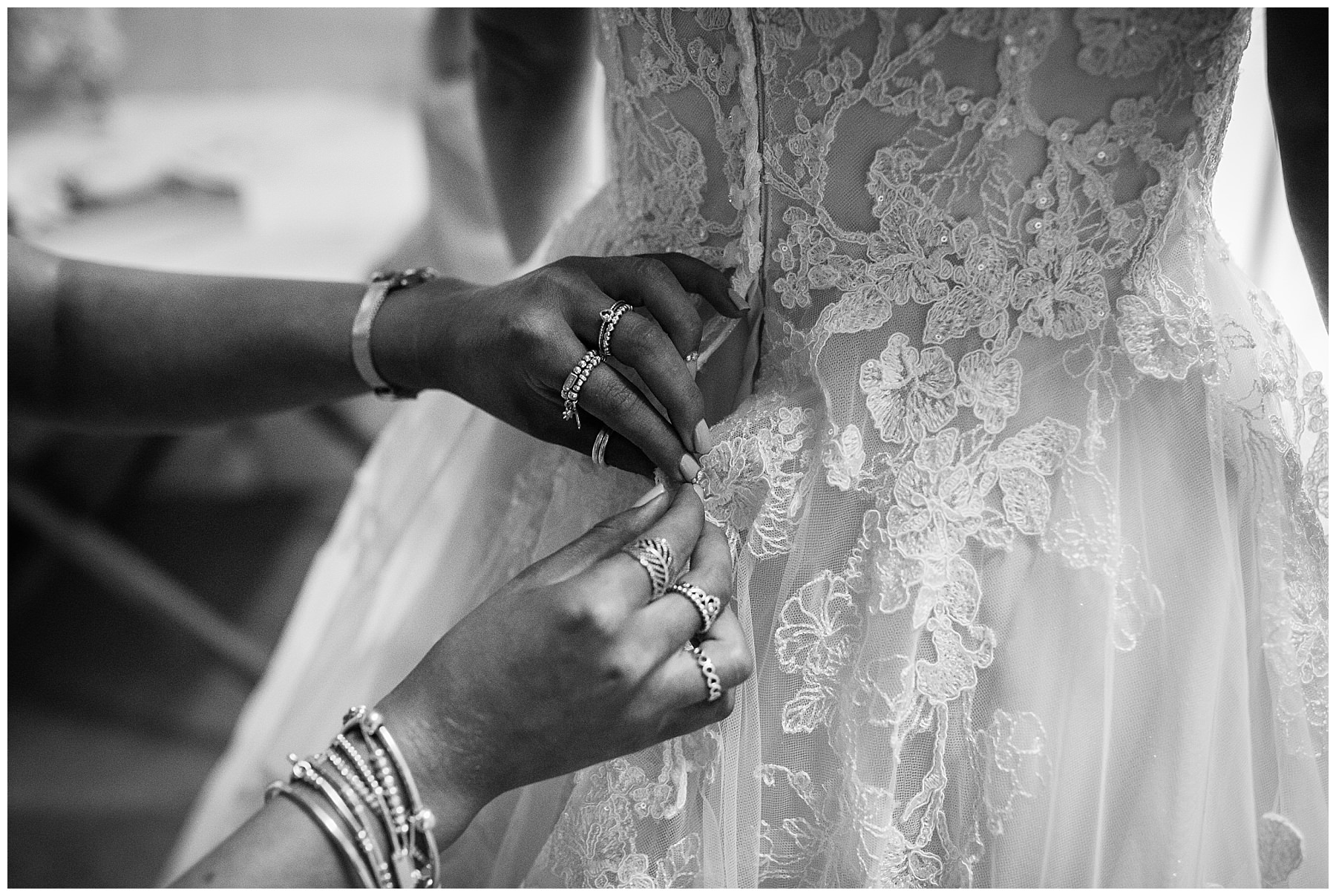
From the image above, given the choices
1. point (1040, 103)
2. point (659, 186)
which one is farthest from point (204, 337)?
point (1040, 103)

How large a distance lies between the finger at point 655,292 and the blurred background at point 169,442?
1127mm

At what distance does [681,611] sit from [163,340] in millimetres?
574

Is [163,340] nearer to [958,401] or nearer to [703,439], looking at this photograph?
[703,439]

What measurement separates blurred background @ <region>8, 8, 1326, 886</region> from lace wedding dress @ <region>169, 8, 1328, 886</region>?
118 cm

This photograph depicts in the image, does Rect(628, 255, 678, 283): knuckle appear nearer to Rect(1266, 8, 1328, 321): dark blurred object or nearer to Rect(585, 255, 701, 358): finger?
Rect(585, 255, 701, 358): finger

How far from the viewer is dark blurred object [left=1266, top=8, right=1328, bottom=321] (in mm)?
589

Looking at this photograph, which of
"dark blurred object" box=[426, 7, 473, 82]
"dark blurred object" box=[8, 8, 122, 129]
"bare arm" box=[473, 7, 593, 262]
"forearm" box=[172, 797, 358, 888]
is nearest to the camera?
"forearm" box=[172, 797, 358, 888]

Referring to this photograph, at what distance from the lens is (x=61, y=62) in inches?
80.7

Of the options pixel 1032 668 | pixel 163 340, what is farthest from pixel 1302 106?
pixel 163 340

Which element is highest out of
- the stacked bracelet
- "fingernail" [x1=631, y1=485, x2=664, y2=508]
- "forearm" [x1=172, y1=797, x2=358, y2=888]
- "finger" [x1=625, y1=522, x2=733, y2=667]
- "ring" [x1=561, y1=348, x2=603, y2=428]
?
"ring" [x1=561, y1=348, x2=603, y2=428]

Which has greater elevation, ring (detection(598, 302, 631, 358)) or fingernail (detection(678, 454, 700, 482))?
ring (detection(598, 302, 631, 358))

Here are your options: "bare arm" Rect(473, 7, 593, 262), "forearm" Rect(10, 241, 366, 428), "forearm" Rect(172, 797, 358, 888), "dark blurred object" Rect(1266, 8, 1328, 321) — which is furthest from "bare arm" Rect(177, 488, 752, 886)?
"bare arm" Rect(473, 7, 593, 262)

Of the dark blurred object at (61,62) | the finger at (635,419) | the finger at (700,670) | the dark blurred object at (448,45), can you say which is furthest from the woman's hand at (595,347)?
the dark blurred object at (61,62)

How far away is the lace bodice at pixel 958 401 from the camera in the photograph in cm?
54
